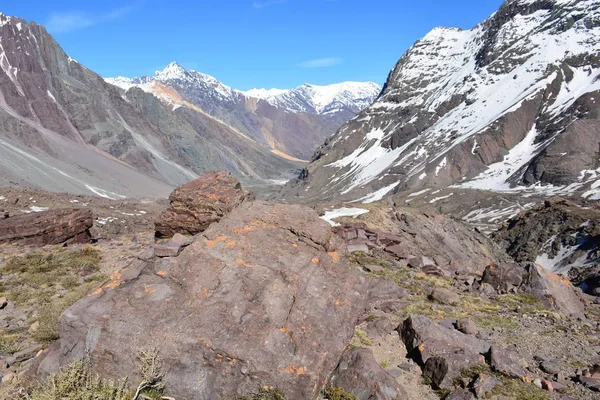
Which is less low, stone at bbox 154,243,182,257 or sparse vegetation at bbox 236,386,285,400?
stone at bbox 154,243,182,257

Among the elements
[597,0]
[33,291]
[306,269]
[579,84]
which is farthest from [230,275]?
[597,0]

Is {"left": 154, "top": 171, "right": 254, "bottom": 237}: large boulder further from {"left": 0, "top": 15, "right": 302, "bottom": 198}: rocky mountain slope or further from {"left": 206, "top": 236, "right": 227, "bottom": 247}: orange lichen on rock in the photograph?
{"left": 0, "top": 15, "right": 302, "bottom": 198}: rocky mountain slope

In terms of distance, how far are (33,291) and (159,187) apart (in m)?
111

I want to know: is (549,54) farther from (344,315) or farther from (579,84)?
(344,315)

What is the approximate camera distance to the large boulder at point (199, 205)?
17.1 metres

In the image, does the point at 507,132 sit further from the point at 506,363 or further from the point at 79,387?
the point at 79,387

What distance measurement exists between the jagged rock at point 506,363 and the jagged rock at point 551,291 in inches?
333

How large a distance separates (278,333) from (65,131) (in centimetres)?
14261

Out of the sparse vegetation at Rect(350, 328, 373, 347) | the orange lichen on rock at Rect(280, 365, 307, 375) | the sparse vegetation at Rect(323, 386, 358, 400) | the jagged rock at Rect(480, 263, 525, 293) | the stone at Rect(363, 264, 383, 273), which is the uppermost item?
the jagged rock at Rect(480, 263, 525, 293)

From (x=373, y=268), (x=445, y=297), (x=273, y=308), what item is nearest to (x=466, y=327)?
(x=445, y=297)

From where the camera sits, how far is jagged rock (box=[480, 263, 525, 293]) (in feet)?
57.9

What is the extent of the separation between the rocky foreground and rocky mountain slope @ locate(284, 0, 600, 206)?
100143 mm

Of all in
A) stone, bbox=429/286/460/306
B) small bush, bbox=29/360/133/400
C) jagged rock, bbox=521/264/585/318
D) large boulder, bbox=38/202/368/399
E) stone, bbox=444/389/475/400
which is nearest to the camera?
small bush, bbox=29/360/133/400

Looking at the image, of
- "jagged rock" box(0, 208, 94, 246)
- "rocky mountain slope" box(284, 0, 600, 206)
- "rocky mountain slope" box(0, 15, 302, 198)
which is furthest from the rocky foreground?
"rocky mountain slope" box(284, 0, 600, 206)
